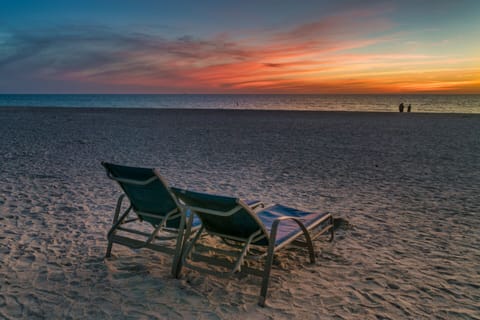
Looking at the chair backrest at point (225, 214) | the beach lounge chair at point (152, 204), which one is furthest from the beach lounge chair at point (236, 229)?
the beach lounge chair at point (152, 204)

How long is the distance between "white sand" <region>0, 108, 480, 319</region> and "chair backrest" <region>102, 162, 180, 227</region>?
595 mm

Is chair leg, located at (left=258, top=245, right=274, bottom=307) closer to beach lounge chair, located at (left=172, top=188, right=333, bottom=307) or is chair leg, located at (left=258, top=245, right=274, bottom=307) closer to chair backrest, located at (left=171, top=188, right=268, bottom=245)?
beach lounge chair, located at (left=172, top=188, right=333, bottom=307)

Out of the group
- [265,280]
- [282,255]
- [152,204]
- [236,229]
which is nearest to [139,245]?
[152,204]

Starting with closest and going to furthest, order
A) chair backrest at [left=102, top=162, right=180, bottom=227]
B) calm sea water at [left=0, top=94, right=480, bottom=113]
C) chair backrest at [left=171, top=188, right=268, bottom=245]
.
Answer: chair backrest at [left=171, top=188, right=268, bottom=245] < chair backrest at [left=102, top=162, right=180, bottom=227] < calm sea water at [left=0, top=94, right=480, bottom=113]

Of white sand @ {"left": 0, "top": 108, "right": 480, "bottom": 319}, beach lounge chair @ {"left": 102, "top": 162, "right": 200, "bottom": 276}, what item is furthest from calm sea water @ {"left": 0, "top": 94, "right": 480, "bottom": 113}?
beach lounge chair @ {"left": 102, "top": 162, "right": 200, "bottom": 276}

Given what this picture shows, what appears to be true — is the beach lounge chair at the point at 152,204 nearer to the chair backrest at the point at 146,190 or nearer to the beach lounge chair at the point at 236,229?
the chair backrest at the point at 146,190

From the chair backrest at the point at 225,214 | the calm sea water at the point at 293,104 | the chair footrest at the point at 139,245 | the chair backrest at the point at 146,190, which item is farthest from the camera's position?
the calm sea water at the point at 293,104

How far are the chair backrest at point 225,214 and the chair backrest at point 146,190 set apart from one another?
30 centimetres

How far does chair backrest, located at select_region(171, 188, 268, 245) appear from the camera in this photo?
9.60 ft

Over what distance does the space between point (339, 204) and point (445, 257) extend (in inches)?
89.8

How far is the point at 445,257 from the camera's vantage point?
158 inches

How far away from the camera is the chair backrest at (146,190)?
3355mm

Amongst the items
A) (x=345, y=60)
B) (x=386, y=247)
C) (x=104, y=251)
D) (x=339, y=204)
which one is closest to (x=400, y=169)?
(x=339, y=204)

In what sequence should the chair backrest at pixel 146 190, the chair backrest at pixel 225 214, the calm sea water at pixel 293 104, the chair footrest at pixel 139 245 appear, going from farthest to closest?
the calm sea water at pixel 293 104
the chair footrest at pixel 139 245
the chair backrest at pixel 146 190
the chair backrest at pixel 225 214
